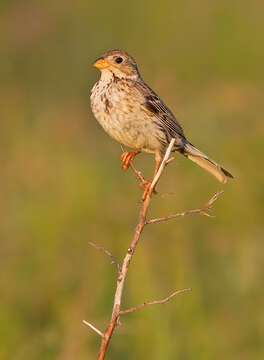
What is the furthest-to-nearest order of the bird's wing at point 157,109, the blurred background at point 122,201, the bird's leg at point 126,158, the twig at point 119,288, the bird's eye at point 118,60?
the blurred background at point 122,201 < the bird's eye at point 118,60 < the bird's wing at point 157,109 < the bird's leg at point 126,158 < the twig at point 119,288

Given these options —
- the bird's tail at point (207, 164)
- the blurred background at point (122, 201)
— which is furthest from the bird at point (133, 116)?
the blurred background at point (122, 201)

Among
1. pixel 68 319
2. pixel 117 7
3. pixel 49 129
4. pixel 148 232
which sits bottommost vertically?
pixel 68 319

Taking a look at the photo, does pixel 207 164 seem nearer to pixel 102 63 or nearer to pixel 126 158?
pixel 126 158

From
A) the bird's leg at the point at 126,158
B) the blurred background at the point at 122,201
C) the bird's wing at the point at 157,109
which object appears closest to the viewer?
the bird's leg at the point at 126,158

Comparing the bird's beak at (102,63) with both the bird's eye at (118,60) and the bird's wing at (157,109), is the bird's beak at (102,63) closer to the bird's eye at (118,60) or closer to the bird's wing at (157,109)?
the bird's eye at (118,60)

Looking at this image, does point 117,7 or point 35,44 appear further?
point 117,7

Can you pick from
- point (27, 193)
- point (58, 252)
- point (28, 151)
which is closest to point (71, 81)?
point (28, 151)

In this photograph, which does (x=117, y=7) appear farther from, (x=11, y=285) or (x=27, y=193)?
(x=11, y=285)

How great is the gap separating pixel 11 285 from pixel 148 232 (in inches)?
58.7

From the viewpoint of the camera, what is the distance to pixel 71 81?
34.5 feet

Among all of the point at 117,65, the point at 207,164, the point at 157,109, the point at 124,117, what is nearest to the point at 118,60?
the point at 117,65

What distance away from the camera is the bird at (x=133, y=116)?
16.4ft

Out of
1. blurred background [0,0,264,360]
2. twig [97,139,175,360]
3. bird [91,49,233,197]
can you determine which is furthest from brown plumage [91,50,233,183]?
twig [97,139,175,360]

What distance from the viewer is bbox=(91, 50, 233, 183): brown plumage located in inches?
197
